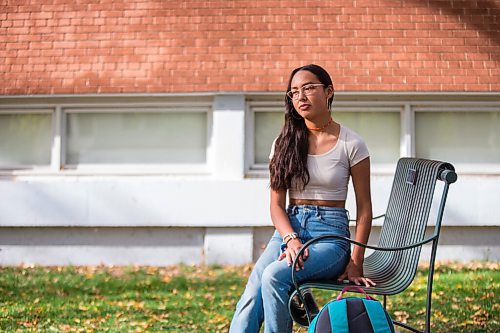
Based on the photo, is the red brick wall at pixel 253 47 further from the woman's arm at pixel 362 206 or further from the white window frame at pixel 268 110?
the woman's arm at pixel 362 206

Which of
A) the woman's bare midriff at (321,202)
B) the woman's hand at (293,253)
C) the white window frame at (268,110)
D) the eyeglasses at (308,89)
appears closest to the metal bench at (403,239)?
the woman's hand at (293,253)

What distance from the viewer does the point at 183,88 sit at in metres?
8.52

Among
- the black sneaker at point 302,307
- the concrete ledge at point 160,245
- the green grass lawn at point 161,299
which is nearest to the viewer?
the black sneaker at point 302,307

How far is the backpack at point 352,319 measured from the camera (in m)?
3.47

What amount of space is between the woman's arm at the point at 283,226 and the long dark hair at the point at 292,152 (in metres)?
0.06

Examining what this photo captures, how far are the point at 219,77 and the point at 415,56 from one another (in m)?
2.21

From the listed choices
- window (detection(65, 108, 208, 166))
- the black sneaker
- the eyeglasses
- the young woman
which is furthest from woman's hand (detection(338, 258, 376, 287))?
window (detection(65, 108, 208, 166))

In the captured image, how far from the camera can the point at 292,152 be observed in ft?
13.5

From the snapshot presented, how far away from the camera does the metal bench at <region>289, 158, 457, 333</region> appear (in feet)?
12.5

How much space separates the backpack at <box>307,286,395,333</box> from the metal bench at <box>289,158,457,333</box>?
0.72 feet

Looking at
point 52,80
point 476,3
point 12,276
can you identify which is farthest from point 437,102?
point 12,276

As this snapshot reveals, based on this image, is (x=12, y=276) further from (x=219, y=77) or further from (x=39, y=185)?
(x=219, y=77)

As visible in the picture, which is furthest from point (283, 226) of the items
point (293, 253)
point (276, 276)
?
point (276, 276)

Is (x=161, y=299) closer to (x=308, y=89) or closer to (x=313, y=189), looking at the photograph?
(x=313, y=189)
